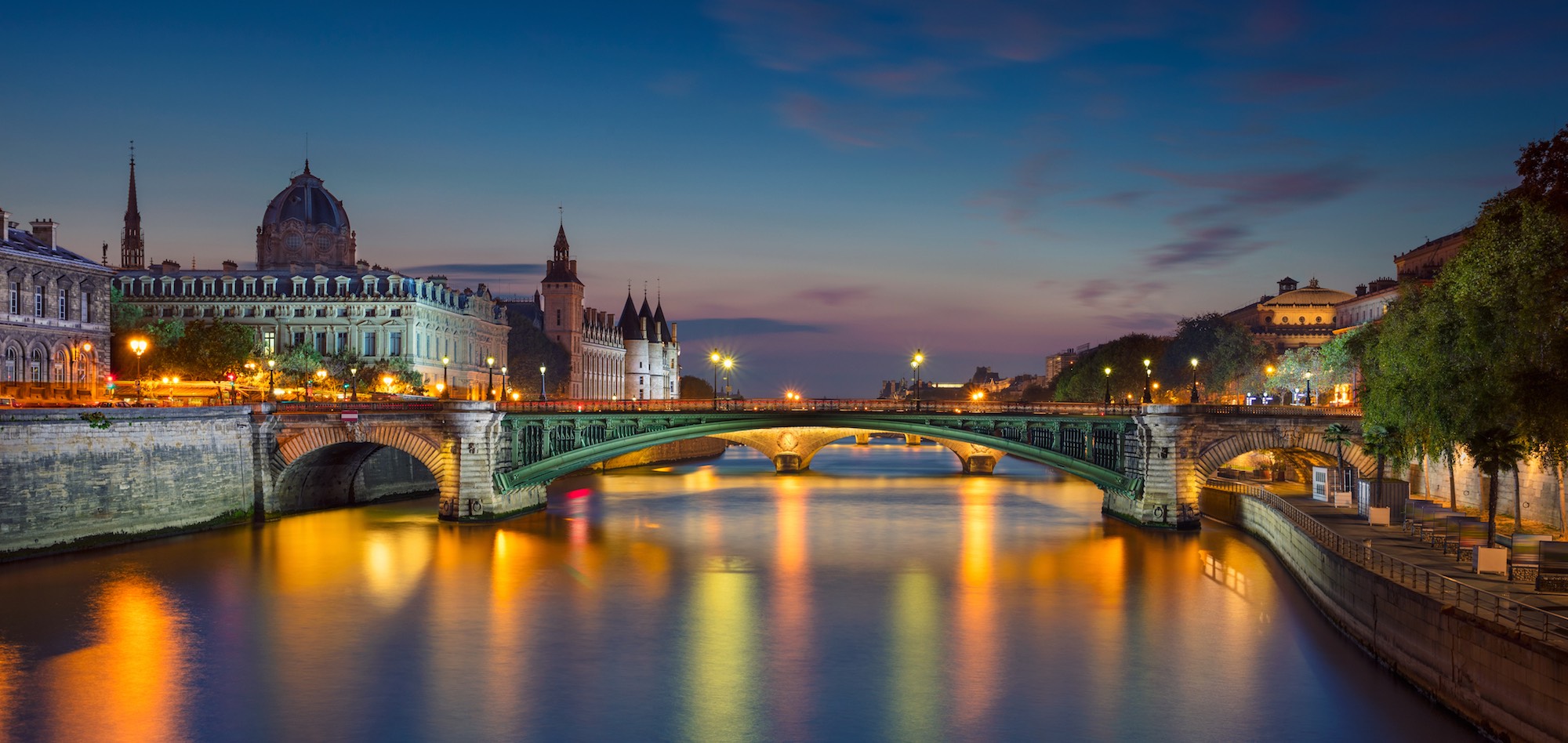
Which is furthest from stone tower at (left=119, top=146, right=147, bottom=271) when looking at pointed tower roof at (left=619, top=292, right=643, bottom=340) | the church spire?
pointed tower roof at (left=619, top=292, right=643, bottom=340)

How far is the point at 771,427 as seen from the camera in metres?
62.9

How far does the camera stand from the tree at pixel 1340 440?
5044cm

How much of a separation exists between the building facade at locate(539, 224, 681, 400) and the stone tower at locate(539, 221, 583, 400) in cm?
9

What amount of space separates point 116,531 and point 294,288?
62.8 metres

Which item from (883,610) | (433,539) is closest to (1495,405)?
(883,610)

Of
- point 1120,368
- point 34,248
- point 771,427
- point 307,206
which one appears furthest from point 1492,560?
point 307,206

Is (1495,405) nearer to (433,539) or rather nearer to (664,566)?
(664,566)

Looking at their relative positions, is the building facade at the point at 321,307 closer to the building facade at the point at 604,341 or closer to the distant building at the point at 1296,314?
the building facade at the point at 604,341

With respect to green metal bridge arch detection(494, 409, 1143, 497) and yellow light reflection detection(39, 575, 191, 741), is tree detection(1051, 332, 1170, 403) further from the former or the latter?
yellow light reflection detection(39, 575, 191, 741)

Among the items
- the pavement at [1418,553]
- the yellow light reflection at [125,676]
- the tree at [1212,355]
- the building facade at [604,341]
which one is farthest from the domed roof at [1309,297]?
the yellow light reflection at [125,676]

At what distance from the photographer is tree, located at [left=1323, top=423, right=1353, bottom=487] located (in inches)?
1986

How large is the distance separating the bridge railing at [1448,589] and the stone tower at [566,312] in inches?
4761

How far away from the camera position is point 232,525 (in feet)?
188

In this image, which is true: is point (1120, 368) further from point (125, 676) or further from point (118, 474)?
point (125, 676)
